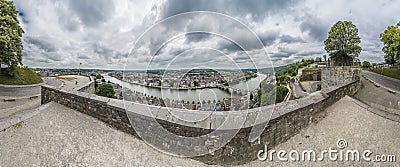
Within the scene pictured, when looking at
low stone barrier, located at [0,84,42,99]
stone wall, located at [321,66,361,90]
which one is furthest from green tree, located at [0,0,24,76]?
stone wall, located at [321,66,361,90]

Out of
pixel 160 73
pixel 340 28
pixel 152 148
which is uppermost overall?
pixel 340 28

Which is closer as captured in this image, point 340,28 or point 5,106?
point 5,106

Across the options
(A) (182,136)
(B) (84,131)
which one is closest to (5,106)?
(B) (84,131)

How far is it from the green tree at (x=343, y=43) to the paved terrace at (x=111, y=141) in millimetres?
13216

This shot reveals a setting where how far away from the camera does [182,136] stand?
12.0 ft

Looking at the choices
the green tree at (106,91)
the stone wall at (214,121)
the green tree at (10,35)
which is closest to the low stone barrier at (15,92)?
→ the green tree at (10,35)

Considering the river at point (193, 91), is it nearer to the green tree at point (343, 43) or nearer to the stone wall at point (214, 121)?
the stone wall at point (214, 121)

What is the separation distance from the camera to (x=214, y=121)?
11.9 feet

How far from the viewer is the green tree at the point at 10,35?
12008 millimetres

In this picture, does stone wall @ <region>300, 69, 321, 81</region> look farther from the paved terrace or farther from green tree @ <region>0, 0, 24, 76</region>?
green tree @ <region>0, 0, 24, 76</region>

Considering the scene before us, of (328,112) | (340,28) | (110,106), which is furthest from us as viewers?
(340,28)

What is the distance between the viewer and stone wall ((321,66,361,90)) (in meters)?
10.7

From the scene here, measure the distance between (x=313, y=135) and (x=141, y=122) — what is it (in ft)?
14.7

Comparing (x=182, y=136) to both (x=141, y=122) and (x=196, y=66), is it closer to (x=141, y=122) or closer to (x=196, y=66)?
(x=141, y=122)
